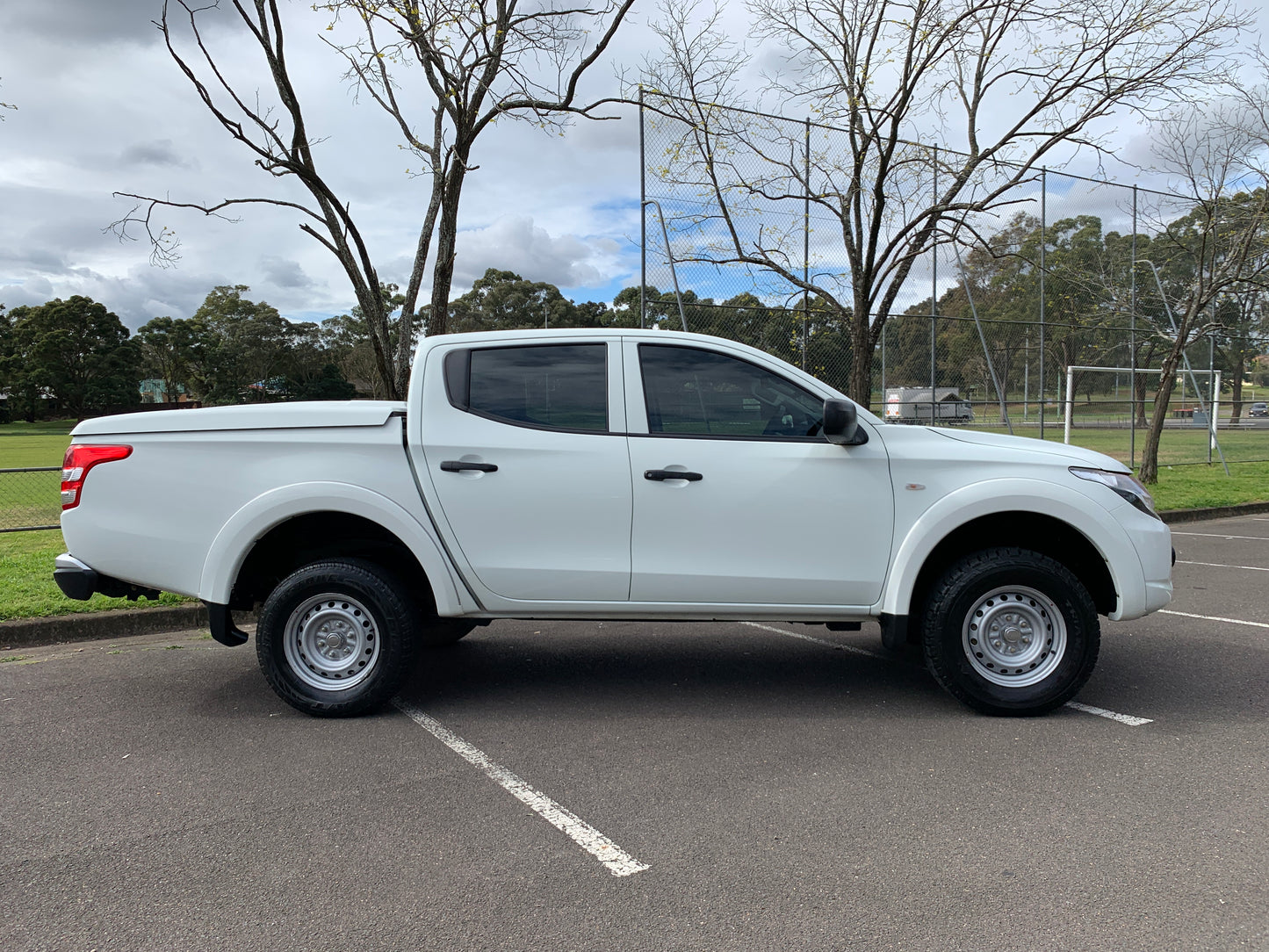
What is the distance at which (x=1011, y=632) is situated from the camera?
4.53 meters

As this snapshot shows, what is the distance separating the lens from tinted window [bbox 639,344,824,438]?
4.59 metres

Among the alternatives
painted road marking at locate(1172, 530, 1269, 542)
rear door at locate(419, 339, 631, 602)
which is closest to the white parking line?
rear door at locate(419, 339, 631, 602)

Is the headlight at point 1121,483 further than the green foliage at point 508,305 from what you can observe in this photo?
No

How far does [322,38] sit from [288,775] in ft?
23.7

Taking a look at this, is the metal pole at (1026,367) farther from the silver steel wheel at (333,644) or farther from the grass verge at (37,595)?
the silver steel wheel at (333,644)

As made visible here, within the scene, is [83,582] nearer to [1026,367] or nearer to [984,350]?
[984,350]

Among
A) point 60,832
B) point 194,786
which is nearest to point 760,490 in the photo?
point 194,786

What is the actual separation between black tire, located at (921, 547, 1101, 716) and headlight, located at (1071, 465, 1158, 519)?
46 centimetres

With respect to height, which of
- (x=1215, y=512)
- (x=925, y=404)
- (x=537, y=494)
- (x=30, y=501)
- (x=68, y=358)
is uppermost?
(x=68, y=358)

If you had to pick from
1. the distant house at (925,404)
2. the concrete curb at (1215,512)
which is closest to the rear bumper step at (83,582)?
the distant house at (925,404)

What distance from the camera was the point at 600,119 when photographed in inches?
360

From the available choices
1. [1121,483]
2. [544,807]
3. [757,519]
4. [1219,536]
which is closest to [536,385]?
[757,519]

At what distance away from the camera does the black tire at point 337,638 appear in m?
4.48

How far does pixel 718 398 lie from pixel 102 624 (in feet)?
15.6
